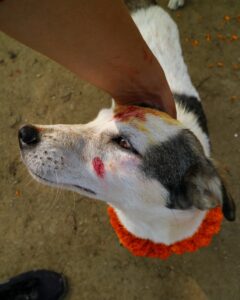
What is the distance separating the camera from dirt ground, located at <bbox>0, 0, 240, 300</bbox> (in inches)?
134

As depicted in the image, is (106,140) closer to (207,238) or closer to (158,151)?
(158,151)

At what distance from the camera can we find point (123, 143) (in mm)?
2266

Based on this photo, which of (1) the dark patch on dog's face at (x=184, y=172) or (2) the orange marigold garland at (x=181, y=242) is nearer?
(1) the dark patch on dog's face at (x=184, y=172)

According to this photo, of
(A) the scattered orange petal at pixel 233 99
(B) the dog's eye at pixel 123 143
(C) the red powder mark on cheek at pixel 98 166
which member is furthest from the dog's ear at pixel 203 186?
(A) the scattered orange petal at pixel 233 99

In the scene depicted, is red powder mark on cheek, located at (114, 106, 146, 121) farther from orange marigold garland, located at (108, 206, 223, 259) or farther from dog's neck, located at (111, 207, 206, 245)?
orange marigold garland, located at (108, 206, 223, 259)

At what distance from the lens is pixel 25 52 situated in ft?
15.1

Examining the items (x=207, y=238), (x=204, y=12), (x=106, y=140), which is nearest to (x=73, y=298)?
(x=207, y=238)

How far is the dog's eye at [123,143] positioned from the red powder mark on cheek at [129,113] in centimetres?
13

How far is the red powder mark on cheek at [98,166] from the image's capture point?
2227 mm

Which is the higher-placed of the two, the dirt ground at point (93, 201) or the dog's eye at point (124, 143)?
the dog's eye at point (124, 143)

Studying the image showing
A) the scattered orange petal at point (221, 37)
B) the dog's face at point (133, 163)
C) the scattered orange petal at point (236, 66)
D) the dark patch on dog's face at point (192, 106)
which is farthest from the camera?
the scattered orange petal at point (221, 37)

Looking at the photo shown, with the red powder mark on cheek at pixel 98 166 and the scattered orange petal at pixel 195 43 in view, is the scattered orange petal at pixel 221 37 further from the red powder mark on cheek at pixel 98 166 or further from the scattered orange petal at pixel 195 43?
the red powder mark on cheek at pixel 98 166

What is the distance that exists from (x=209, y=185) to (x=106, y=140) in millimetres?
675

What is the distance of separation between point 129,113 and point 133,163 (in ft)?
1.08
